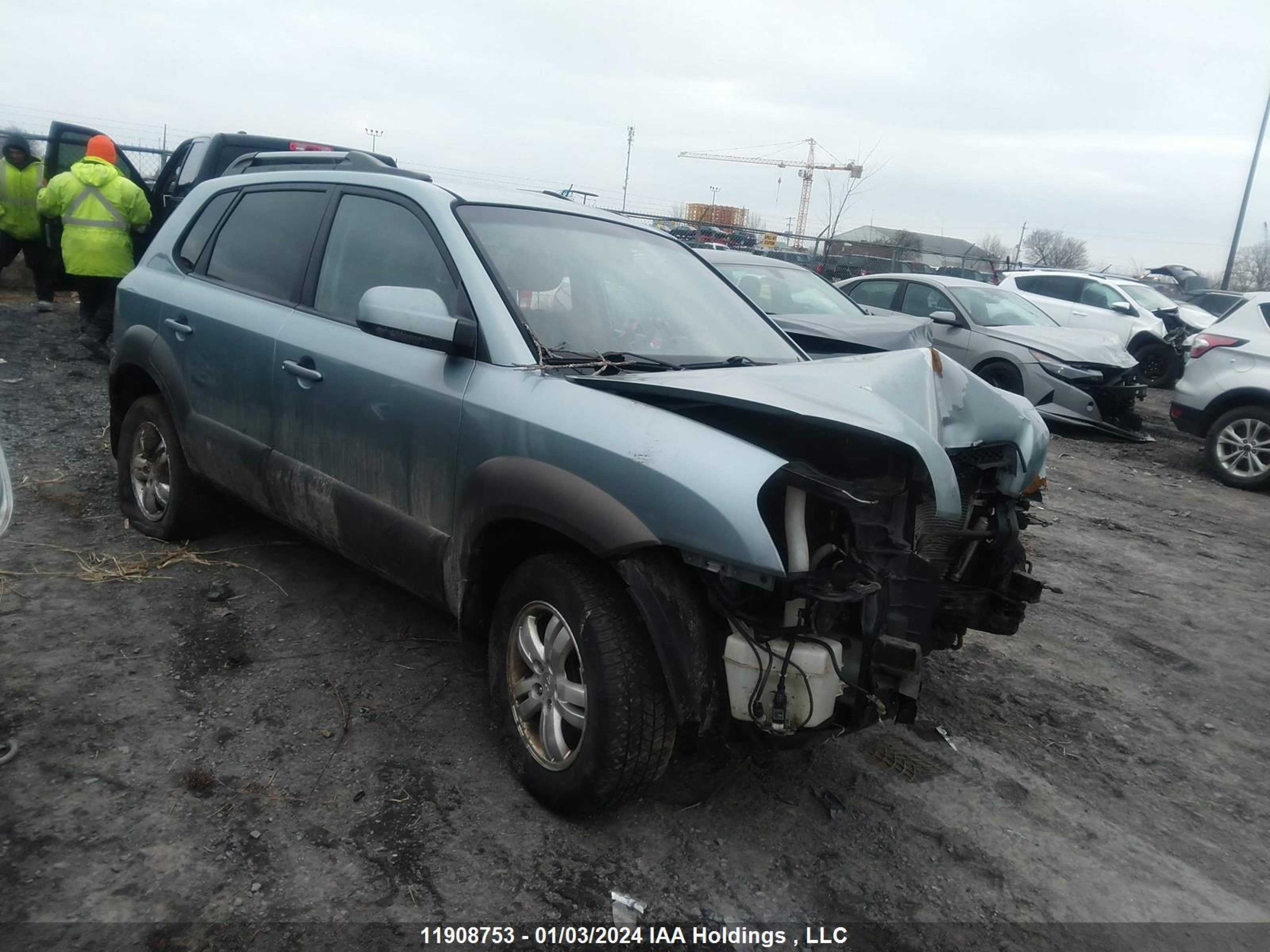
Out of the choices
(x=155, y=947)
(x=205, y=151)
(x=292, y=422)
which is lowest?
(x=155, y=947)

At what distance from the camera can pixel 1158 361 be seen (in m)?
13.3

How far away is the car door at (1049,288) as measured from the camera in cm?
1409

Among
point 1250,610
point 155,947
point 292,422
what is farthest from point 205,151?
point 1250,610

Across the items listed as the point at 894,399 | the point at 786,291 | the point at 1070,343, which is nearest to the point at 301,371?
the point at 894,399

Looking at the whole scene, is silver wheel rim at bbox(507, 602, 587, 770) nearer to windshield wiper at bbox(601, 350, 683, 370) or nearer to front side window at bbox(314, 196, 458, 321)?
windshield wiper at bbox(601, 350, 683, 370)

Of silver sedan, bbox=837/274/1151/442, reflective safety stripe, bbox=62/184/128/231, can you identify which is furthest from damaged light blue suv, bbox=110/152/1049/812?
silver sedan, bbox=837/274/1151/442

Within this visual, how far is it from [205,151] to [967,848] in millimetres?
9396

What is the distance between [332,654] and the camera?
12.3ft

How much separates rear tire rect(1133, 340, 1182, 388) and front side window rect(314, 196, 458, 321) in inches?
483

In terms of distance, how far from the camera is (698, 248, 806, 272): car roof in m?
8.59

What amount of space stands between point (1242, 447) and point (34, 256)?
12.7 metres

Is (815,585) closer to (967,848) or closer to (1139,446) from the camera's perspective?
(967,848)

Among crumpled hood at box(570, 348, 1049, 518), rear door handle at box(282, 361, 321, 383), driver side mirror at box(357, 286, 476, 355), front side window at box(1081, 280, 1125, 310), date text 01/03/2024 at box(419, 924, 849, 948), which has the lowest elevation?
date text 01/03/2024 at box(419, 924, 849, 948)

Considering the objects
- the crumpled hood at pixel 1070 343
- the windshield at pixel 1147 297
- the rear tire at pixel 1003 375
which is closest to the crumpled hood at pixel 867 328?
the rear tire at pixel 1003 375
